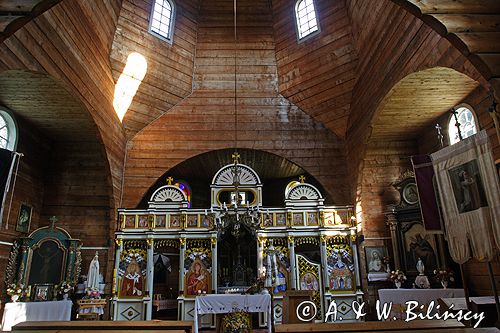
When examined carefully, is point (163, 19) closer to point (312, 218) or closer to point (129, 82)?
point (129, 82)

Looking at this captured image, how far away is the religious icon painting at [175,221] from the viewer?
40.4 ft

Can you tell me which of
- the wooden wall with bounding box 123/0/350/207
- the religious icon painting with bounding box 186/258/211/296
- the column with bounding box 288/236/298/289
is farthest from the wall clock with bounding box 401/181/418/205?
the religious icon painting with bounding box 186/258/211/296

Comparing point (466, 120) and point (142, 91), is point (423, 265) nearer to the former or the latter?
point (466, 120)

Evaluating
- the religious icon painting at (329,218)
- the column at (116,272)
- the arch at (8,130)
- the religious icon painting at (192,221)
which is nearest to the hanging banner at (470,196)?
the religious icon painting at (329,218)

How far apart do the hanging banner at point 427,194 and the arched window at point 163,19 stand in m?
10.2

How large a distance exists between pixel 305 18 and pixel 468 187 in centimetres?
993

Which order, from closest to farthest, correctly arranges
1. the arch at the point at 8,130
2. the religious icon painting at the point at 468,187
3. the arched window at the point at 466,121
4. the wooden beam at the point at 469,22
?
A: 1. the wooden beam at the point at 469,22
2. the religious icon painting at the point at 468,187
3. the arched window at the point at 466,121
4. the arch at the point at 8,130

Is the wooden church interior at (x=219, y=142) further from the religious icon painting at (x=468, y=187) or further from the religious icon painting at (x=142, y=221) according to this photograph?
the religious icon painting at (x=468, y=187)

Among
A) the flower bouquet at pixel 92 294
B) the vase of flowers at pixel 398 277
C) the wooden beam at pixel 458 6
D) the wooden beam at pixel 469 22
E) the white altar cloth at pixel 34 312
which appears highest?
the wooden beam at pixel 458 6

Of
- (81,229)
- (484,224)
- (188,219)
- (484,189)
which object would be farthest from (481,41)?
(81,229)

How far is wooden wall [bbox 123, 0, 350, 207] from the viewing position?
44.6 ft

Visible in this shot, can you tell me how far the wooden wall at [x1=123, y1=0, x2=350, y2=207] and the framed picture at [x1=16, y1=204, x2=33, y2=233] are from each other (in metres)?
3.50

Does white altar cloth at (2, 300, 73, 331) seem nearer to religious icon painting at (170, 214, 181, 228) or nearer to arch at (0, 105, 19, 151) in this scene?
religious icon painting at (170, 214, 181, 228)

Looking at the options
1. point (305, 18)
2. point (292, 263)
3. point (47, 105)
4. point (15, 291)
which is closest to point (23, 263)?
point (15, 291)
